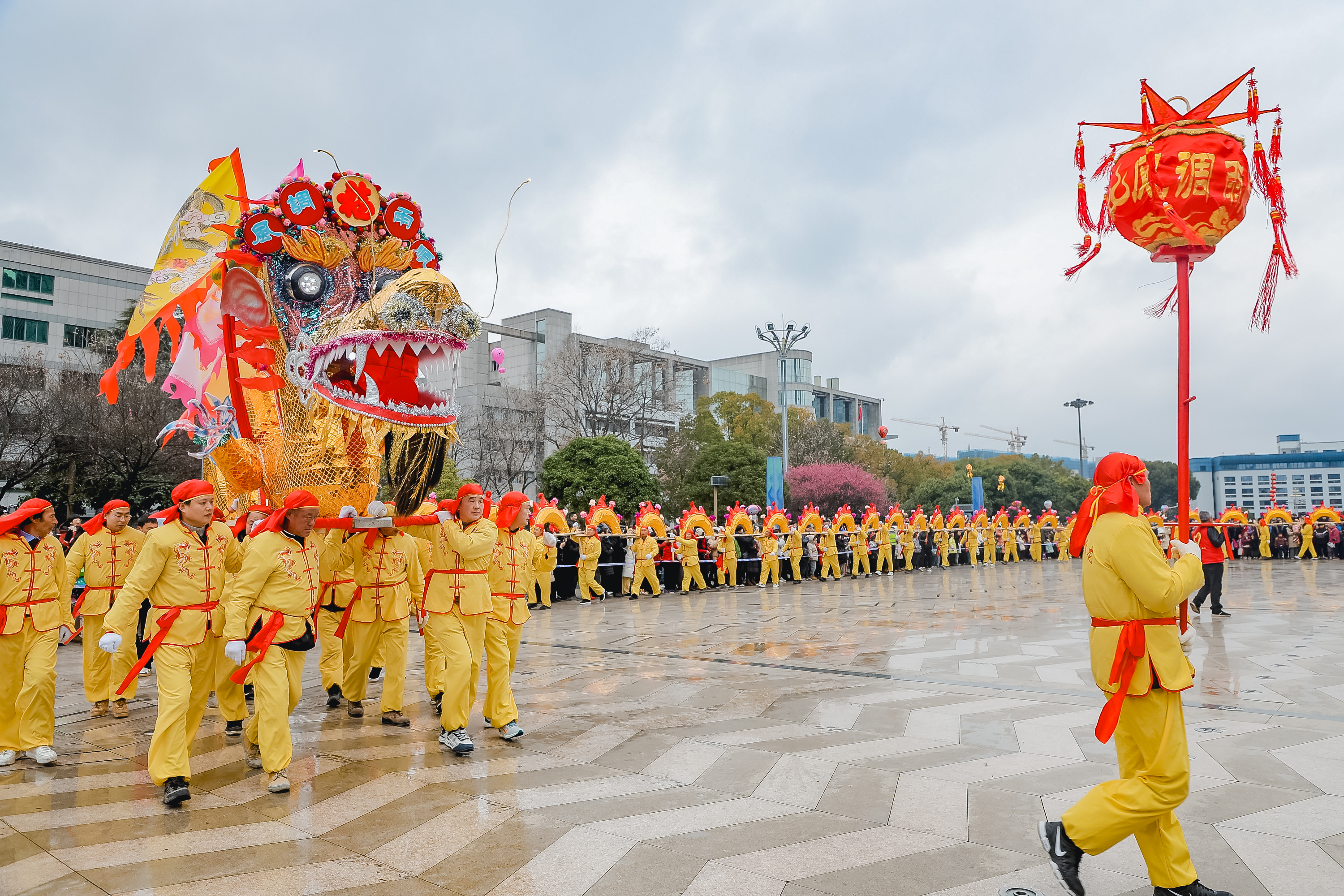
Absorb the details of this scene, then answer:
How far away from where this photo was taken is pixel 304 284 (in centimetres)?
594

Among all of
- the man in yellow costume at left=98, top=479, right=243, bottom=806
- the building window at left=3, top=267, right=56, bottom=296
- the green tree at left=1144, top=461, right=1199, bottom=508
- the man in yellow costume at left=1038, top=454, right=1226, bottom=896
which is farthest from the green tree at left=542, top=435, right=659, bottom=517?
the green tree at left=1144, top=461, right=1199, bottom=508

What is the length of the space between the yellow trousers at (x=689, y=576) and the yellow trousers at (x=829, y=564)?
378 cm

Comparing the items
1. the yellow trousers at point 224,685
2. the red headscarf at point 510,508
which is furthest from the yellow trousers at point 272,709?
the red headscarf at point 510,508

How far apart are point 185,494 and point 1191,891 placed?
17.0 feet

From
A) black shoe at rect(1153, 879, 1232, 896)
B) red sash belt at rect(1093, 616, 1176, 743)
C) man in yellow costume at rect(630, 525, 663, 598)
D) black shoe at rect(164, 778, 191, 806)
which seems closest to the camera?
black shoe at rect(1153, 879, 1232, 896)

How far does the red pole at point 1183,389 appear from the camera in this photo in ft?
22.1

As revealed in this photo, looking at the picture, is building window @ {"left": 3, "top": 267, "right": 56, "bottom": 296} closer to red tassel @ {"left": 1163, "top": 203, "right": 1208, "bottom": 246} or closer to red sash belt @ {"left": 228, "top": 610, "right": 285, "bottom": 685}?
red sash belt @ {"left": 228, "top": 610, "right": 285, "bottom": 685}

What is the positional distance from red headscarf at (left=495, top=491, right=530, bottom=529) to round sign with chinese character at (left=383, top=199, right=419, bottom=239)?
2.02m

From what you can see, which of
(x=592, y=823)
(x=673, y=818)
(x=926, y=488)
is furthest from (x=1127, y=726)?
(x=926, y=488)

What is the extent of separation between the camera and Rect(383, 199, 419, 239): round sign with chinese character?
6168 mm

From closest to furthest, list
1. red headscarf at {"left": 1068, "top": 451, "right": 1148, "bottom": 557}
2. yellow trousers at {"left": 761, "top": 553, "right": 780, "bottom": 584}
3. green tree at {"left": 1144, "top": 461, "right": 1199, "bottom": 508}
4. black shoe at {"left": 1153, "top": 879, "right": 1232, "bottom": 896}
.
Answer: black shoe at {"left": 1153, "top": 879, "right": 1232, "bottom": 896}
red headscarf at {"left": 1068, "top": 451, "right": 1148, "bottom": 557}
yellow trousers at {"left": 761, "top": 553, "right": 780, "bottom": 584}
green tree at {"left": 1144, "top": 461, "right": 1199, "bottom": 508}

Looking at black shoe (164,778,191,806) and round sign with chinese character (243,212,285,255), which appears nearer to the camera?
black shoe (164,778,191,806)

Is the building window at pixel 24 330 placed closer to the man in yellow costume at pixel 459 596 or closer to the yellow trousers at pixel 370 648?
the yellow trousers at pixel 370 648

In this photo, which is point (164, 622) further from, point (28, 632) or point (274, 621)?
point (28, 632)
